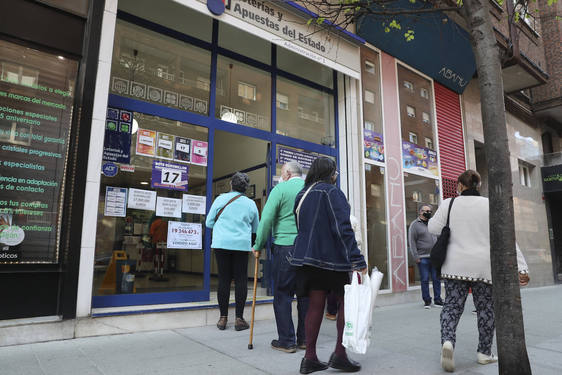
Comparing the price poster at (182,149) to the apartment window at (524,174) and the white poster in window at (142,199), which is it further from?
the apartment window at (524,174)

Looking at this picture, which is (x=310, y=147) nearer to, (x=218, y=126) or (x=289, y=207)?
(x=218, y=126)

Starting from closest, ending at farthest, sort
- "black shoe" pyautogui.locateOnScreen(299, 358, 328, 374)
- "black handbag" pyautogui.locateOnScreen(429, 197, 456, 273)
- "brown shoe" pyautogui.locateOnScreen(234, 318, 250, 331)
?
"black shoe" pyautogui.locateOnScreen(299, 358, 328, 374), "black handbag" pyautogui.locateOnScreen(429, 197, 456, 273), "brown shoe" pyautogui.locateOnScreen(234, 318, 250, 331)

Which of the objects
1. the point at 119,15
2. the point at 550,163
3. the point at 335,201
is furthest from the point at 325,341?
the point at 550,163

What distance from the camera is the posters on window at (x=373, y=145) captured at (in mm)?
7898

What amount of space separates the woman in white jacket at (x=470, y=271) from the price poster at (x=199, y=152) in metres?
3.67

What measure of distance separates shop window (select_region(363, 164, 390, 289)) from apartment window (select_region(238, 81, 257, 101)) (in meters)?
2.70

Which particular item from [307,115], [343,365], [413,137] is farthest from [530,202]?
[343,365]

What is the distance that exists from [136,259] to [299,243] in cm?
308

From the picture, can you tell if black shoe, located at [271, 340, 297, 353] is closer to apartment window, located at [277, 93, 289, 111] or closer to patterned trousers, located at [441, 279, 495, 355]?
patterned trousers, located at [441, 279, 495, 355]

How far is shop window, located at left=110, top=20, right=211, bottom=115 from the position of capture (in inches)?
218

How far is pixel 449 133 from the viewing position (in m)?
10.2

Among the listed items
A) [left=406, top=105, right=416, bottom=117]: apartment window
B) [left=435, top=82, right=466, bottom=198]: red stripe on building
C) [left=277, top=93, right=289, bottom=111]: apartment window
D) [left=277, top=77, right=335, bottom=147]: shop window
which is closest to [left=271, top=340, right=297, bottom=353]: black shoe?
[left=277, top=77, right=335, bottom=147]: shop window

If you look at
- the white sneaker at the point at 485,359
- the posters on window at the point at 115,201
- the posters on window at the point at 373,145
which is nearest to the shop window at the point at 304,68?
the posters on window at the point at 373,145

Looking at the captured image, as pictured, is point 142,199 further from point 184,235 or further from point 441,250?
point 441,250
